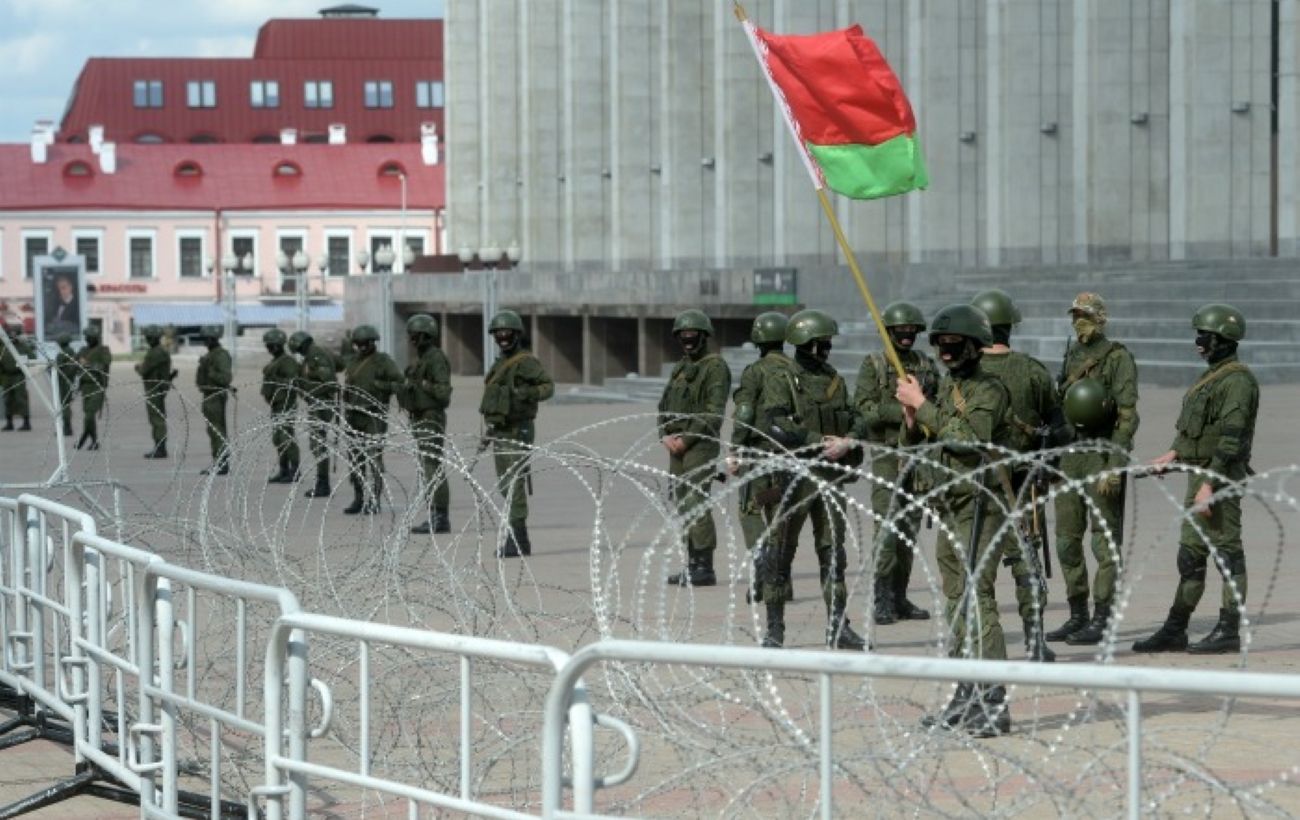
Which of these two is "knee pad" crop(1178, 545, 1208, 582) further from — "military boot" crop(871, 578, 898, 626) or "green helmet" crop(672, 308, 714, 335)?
"green helmet" crop(672, 308, 714, 335)

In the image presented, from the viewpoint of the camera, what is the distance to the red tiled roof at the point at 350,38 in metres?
138

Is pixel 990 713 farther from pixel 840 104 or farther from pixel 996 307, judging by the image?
pixel 840 104

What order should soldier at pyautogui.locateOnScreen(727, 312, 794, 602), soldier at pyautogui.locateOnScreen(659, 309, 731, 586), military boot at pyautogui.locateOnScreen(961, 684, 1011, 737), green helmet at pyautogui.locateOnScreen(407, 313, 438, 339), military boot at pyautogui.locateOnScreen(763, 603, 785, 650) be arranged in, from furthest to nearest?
green helmet at pyautogui.locateOnScreen(407, 313, 438, 339), soldier at pyautogui.locateOnScreen(659, 309, 731, 586), soldier at pyautogui.locateOnScreen(727, 312, 794, 602), military boot at pyautogui.locateOnScreen(763, 603, 785, 650), military boot at pyautogui.locateOnScreen(961, 684, 1011, 737)

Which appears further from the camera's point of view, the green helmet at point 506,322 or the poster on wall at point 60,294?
the poster on wall at point 60,294

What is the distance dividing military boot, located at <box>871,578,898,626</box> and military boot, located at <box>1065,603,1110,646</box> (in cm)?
124

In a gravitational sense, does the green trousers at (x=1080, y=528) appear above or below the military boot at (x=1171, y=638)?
above

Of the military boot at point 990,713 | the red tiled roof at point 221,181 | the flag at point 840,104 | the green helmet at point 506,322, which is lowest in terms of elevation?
the military boot at point 990,713

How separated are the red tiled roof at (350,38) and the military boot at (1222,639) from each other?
125963 mm

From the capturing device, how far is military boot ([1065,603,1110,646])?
12.5 m

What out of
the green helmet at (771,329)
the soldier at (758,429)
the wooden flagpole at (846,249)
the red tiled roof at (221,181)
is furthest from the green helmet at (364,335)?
the red tiled roof at (221,181)

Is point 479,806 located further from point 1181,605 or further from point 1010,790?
point 1181,605

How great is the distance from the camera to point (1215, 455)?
11867 mm

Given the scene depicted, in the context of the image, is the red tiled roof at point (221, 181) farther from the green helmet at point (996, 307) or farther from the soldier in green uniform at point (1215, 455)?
the soldier in green uniform at point (1215, 455)

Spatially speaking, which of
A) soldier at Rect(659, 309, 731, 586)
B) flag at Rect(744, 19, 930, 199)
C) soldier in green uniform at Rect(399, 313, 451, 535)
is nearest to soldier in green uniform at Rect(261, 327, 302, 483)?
soldier in green uniform at Rect(399, 313, 451, 535)
